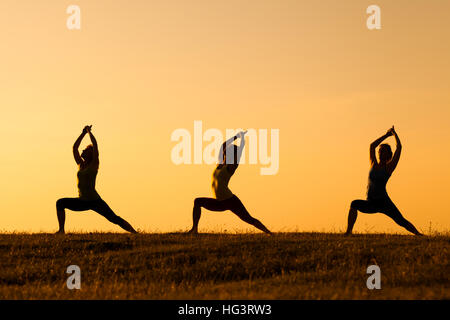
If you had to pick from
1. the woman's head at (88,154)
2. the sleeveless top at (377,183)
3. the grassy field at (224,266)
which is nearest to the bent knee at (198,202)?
the grassy field at (224,266)

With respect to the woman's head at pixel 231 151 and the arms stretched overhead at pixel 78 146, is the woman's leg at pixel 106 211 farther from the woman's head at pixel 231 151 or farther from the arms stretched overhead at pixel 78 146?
the woman's head at pixel 231 151

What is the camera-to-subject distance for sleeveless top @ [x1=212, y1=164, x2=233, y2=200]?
2259cm

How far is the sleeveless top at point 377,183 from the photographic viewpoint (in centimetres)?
2238

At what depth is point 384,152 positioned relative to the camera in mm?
22453

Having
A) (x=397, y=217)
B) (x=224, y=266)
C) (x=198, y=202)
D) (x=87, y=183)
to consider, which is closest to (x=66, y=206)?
(x=87, y=183)

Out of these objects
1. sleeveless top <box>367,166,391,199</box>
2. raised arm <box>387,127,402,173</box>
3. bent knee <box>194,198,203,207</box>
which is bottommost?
bent knee <box>194,198,203,207</box>

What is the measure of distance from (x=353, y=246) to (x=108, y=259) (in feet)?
21.2

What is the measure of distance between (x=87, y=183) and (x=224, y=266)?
6.54 meters

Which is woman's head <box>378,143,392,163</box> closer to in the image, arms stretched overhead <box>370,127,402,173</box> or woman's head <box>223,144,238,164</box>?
arms stretched overhead <box>370,127,402,173</box>

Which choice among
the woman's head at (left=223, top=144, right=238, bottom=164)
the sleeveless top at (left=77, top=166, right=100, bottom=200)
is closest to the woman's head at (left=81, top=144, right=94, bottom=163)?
the sleeveless top at (left=77, top=166, right=100, bottom=200)

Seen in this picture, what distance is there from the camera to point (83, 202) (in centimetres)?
2334
